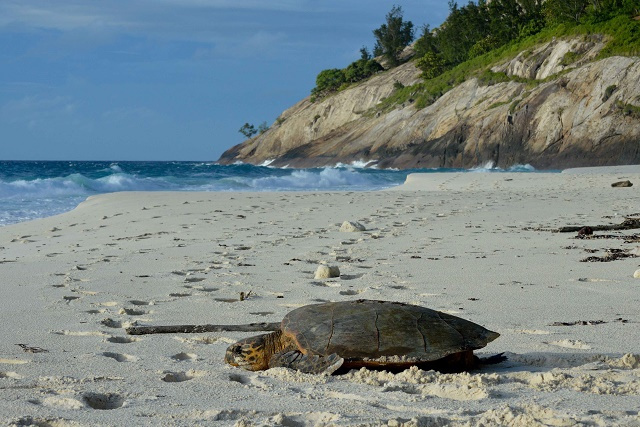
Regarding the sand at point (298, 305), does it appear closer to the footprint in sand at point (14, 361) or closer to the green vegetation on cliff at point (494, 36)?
the footprint in sand at point (14, 361)

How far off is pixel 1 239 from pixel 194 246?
397cm

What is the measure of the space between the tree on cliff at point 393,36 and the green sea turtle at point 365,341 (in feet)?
275

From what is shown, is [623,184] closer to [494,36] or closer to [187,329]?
[187,329]

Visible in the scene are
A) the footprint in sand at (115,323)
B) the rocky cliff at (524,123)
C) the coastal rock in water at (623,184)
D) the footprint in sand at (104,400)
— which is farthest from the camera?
the rocky cliff at (524,123)

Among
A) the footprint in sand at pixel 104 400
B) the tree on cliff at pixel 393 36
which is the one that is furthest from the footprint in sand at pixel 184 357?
the tree on cliff at pixel 393 36

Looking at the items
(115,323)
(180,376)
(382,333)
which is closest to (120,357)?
(180,376)

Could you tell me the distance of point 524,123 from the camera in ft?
150

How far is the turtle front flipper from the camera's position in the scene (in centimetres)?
362

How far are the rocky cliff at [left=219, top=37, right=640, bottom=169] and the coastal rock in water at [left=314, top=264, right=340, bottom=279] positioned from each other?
37.5m

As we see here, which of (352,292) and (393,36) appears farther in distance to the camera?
(393,36)

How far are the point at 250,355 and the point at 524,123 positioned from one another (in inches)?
1760

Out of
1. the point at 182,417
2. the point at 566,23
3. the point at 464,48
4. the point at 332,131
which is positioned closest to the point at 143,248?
the point at 182,417

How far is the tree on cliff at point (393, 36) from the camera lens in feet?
285

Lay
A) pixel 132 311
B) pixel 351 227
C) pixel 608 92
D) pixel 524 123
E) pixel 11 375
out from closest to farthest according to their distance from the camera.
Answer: pixel 11 375, pixel 132 311, pixel 351 227, pixel 608 92, pixel 524 123
